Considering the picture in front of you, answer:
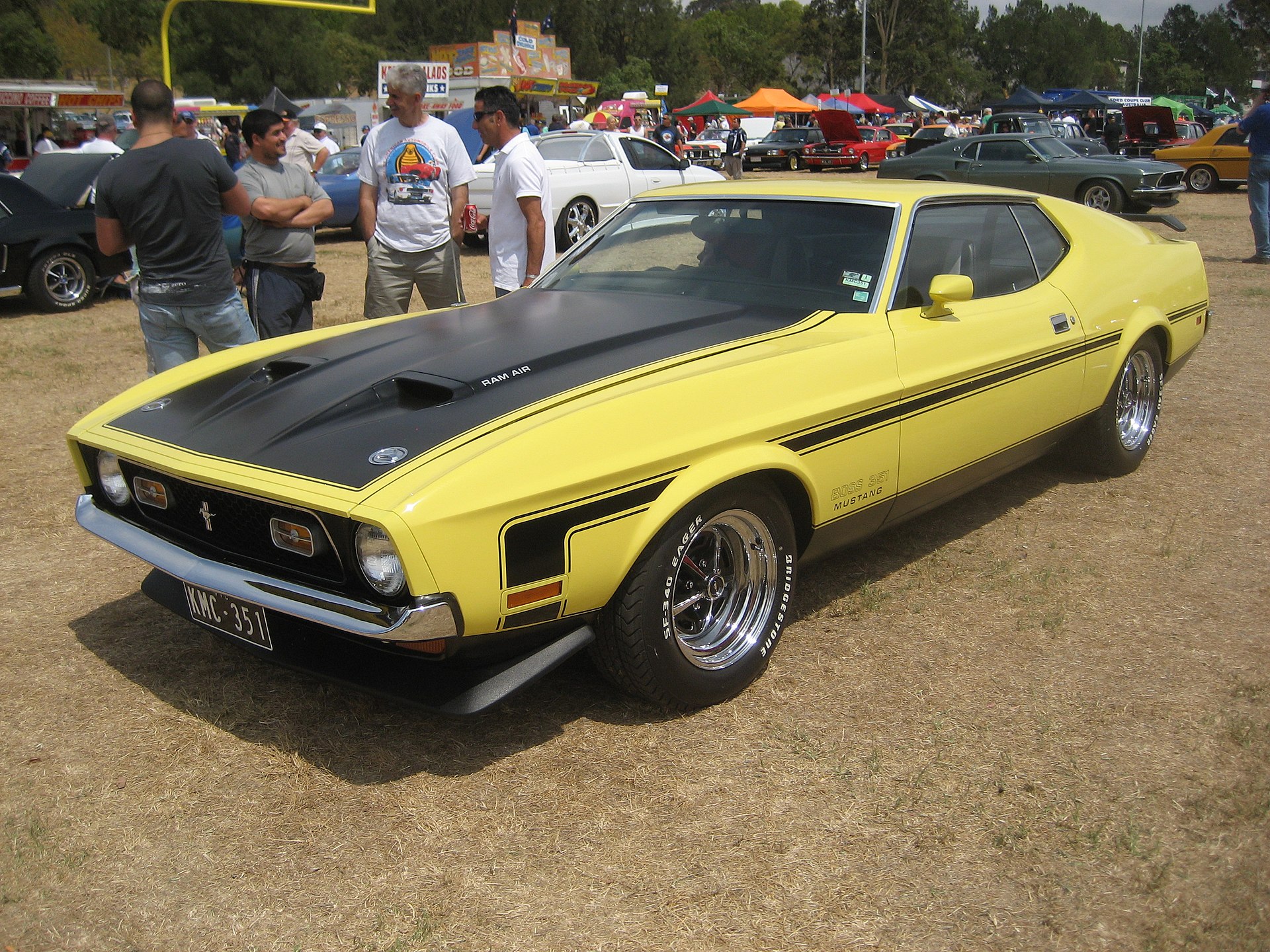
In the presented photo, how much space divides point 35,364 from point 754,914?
7.37 metres

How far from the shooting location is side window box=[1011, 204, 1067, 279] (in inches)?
169

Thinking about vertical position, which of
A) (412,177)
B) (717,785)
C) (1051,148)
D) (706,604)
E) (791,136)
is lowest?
(717,785)

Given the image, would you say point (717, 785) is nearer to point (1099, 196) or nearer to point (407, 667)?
point (407, 667)

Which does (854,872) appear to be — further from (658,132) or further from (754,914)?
(658,132)

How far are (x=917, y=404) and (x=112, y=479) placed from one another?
248 cm

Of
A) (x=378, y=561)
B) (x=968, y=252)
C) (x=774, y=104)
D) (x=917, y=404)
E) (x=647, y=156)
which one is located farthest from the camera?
(x=774, y=104)

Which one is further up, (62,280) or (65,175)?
(65,175)

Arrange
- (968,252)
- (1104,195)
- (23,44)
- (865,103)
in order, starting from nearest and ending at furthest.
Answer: (968,252) → (1104,195) → (23,44) → (865,103)

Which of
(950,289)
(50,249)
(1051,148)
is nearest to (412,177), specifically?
(950,289)

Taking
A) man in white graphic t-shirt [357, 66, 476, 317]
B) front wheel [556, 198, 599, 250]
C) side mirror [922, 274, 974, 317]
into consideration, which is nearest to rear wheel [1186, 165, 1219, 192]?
front wheel [556, 198, 599, 250]

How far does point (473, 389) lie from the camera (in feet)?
9.30

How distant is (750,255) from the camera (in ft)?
12.4

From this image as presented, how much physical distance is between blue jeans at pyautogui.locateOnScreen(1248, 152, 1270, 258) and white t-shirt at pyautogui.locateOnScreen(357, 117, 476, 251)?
9.39 meters

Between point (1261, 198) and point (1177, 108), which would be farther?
point (1177, 108)
